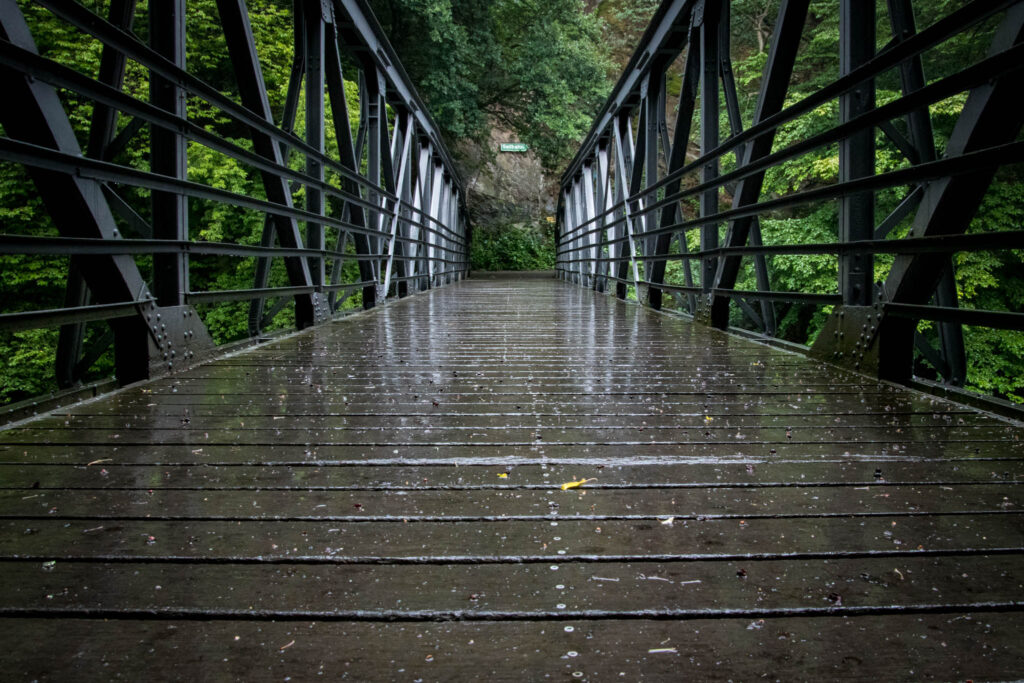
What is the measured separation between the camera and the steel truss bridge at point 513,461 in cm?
80

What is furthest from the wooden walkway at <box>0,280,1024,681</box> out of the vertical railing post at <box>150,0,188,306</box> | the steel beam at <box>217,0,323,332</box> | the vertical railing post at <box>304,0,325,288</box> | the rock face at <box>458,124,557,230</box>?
the rock face at <box>458,124,557,230</box>

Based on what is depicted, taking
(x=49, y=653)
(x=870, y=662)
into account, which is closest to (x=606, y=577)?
(x=870, y=662)

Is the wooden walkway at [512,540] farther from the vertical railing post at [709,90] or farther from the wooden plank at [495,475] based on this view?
the vertical railing post at [709,90]

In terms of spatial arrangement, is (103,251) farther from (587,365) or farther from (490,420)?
(587,365)

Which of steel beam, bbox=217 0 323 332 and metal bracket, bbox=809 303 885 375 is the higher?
steel beam, bbox=217 0 323 332

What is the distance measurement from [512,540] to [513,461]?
410 millimetres

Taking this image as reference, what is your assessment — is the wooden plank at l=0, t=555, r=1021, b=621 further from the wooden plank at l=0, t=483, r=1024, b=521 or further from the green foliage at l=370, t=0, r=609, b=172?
the green foliage at l=370, t=0, r=609, b=172

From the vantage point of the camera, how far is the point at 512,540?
1059 millimetres

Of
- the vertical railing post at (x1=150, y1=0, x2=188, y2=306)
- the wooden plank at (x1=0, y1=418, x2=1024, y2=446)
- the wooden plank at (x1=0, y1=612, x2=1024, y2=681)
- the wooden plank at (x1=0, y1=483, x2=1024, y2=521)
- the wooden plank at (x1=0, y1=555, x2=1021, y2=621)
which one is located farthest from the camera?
the vertical railing post at (x1=150, y1=0, x2=188, y2=306)

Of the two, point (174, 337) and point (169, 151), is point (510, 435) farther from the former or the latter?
point (169, 151)

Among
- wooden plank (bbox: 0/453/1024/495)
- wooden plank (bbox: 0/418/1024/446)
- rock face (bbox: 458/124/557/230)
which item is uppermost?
rock face (bbox: 458/124/557/230)

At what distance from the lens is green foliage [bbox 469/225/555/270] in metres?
24.0

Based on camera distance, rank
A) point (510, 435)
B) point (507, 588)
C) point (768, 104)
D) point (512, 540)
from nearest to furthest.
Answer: point (507, 588) → point (512, 540) → point (510, 435) → point (768, 104)

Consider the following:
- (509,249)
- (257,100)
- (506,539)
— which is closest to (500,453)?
(506,539)
